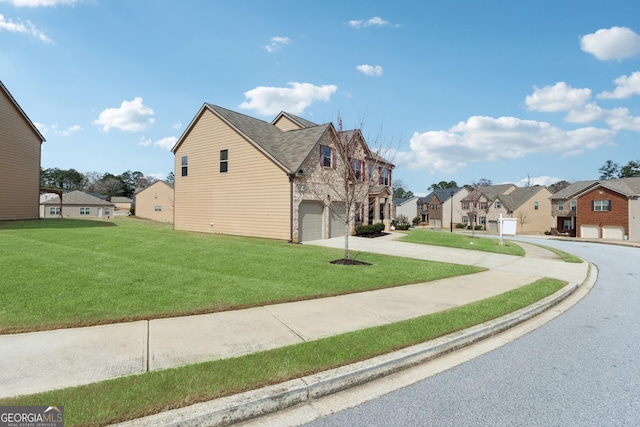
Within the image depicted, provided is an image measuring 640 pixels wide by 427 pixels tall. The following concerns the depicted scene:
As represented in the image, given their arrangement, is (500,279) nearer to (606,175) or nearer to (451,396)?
(451,396)

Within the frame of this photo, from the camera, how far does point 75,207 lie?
5619 centimetres

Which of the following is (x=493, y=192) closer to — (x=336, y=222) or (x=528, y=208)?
(x=528, y=208)

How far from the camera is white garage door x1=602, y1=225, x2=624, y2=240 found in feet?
131

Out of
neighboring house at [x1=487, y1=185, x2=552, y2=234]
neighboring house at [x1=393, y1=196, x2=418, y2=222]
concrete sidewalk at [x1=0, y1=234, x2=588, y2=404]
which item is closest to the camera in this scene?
concrete sidewalk at [x1=0, y1=234, x2=588, y2=404]

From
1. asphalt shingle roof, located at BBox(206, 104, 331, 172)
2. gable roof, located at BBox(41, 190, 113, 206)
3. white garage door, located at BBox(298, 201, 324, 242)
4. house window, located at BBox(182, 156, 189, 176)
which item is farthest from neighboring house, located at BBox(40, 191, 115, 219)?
white garage door, located at BBox(298, 201, 324, 242)

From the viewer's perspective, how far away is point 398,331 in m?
5.14

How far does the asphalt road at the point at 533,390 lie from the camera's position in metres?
3.23

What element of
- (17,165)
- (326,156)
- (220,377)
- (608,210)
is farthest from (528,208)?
(17,165)

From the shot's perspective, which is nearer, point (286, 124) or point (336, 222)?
point (336, 222)

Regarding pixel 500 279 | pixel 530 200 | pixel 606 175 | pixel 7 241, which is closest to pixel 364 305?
pixel 500 279

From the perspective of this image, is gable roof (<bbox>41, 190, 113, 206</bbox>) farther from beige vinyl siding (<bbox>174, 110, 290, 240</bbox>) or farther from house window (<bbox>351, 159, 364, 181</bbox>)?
house window (<bbox>351, 159, 364, 181</bbox>)

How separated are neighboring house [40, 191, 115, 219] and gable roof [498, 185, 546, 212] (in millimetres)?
73470

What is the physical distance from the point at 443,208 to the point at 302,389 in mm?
69519

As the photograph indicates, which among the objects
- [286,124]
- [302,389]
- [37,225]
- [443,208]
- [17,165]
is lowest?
[302,389]
